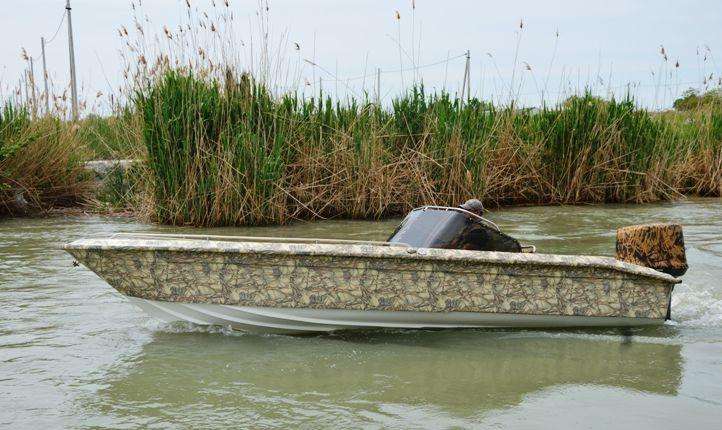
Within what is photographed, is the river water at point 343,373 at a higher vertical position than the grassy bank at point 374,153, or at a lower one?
lower

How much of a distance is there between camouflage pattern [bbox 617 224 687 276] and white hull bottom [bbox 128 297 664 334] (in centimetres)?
41

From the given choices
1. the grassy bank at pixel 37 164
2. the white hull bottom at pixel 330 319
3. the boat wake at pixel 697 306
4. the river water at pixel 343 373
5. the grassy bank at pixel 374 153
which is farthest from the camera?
the grassy bank at pixel 37 164

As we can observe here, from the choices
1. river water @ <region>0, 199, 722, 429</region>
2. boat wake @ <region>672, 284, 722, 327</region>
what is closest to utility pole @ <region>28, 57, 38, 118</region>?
river water @ <region>0, 199, 722, 429</region>

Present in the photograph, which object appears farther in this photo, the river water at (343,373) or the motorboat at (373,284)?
the motorboat at (373,284)

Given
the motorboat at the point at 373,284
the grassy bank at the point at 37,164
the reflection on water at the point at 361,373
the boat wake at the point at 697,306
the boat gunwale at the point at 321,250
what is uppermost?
the grassy bank at the point at 37,164

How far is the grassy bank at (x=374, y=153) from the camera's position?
1028cm

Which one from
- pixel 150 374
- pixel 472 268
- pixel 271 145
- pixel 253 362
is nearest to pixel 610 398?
pixel 472 268

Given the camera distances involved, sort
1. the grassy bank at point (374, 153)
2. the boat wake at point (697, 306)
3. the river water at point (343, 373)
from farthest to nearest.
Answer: the grassy bank at point (374, 153)
the boat wake at point (697, 306)
the river water at point (343, 373)

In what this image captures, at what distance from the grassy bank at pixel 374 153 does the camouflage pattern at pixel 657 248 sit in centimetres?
563

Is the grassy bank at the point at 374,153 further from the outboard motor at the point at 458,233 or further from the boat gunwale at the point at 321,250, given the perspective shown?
the boat gunwale at the point at 321,250

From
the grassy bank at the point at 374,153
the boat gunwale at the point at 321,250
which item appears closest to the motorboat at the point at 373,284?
the boat gunwale at the point at 321,250

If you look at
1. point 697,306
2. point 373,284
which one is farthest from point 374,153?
point 373,284

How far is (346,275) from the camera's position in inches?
201

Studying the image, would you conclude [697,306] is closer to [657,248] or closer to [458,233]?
[657,248]
